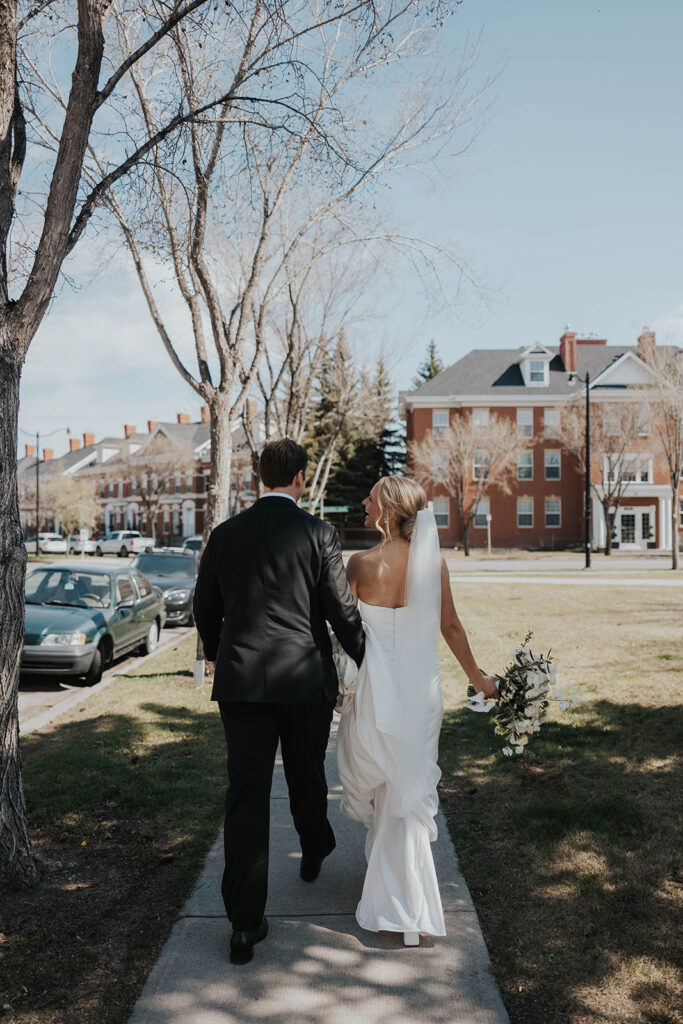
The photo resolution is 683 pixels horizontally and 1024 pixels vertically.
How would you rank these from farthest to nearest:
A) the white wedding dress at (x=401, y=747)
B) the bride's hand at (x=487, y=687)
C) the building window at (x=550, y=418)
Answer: the building window at (x=550, y=418) < the bride's hand at (x=487, y=687) < the white wedding dress at (x=401, y=747)

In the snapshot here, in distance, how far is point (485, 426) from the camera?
47.6m

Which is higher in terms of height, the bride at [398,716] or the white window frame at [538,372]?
the white window frame at [538,372]

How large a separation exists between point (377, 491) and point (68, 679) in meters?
8.82

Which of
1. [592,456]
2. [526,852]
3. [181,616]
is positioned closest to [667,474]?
[592,456]

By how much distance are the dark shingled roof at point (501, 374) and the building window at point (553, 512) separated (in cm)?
707

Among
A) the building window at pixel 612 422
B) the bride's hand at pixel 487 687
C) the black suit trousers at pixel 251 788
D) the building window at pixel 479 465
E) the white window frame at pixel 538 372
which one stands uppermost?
the white window frame at pixel 538 372

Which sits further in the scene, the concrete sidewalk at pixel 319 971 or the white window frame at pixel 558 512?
the white window frame at pixel 558 512

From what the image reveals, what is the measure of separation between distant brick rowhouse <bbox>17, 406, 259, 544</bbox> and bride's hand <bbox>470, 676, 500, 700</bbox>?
56.9 metres

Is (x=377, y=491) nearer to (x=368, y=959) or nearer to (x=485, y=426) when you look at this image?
(x=368, y=959)

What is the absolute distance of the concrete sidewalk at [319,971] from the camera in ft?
9.78

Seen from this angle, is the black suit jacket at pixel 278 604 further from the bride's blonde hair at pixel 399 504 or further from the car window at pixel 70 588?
the car window at pixel 70 588

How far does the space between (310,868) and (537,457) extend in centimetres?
5128

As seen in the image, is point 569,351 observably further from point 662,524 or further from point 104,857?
point 104,857

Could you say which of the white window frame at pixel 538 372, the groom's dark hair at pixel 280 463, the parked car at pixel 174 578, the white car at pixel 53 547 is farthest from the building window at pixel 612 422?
the groom's dark hair at pixel 280 463
